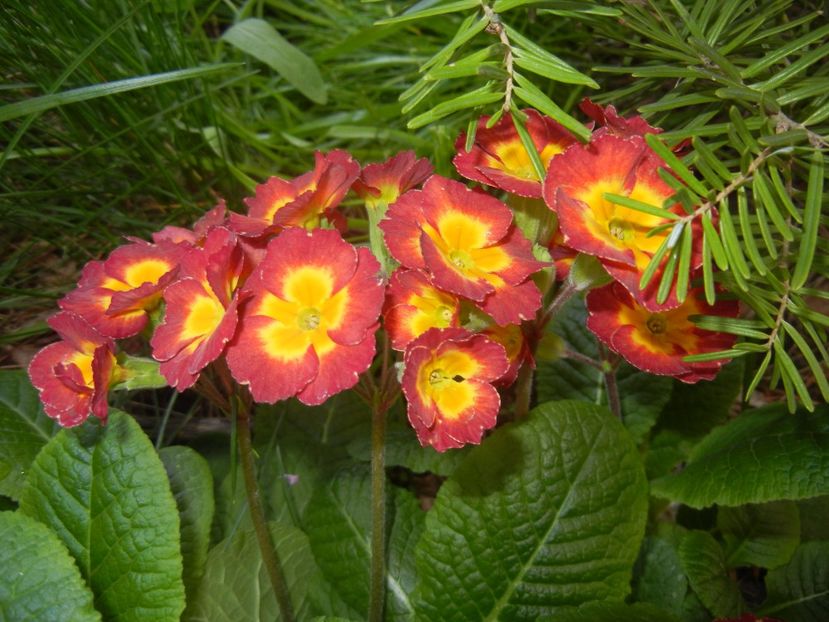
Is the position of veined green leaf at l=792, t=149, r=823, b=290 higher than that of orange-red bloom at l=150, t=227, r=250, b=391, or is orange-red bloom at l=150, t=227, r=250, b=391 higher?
veined green leaf at l=792, t=149, r=823, b=290

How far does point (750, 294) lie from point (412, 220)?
329 millimetres

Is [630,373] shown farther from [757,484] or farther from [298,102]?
[298,102]

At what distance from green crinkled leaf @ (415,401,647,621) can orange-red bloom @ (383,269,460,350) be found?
27 cm

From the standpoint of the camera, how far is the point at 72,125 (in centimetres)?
147

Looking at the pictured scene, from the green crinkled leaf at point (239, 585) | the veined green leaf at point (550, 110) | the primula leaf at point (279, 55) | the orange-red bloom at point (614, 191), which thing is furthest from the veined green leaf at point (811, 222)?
the primula leaf at point (279, 55)

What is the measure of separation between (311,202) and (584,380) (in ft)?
2.38

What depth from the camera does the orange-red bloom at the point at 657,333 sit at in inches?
34.9

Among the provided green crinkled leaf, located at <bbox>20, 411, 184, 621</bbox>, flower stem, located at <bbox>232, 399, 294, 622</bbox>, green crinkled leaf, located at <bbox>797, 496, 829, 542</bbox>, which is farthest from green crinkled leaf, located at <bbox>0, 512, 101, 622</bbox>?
green crinkled leaf, located at <bbox>797, 496, 829, 542</bbox>

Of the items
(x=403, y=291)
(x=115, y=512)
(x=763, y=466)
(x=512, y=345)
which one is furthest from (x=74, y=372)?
(x=763, y=466)

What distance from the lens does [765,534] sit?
4.11 ft

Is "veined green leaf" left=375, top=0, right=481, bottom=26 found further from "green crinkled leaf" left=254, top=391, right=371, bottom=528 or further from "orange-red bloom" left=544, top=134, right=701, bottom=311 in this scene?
"green crinkled leaf" left=254, top=391, right=371, bottom=528

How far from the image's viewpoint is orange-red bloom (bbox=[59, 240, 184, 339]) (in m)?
0.83

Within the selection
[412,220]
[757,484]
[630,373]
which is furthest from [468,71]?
[630,373]

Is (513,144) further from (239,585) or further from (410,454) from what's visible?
(239,585)
